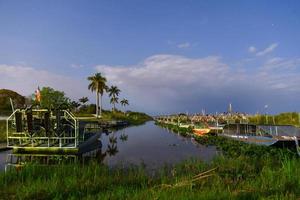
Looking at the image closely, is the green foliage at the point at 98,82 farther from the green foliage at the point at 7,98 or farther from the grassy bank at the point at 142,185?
the grassy bank at the point at 142,185

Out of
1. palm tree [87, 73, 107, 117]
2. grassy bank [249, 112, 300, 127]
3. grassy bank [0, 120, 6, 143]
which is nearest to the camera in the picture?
grassy bank [0, 120, 6, 143]

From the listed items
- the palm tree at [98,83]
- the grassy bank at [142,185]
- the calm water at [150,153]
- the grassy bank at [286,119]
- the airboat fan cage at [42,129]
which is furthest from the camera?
the palm tree at [98,83]

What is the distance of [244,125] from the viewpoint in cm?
4034

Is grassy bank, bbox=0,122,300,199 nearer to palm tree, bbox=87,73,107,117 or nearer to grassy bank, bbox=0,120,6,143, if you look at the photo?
grassy bank, bbox=0,120,6,143

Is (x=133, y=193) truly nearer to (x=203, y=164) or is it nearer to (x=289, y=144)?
(x=203, y=164)

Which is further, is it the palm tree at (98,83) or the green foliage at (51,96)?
the palm tree at (98,83)

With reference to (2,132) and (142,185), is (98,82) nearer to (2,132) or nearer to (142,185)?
(2,132)

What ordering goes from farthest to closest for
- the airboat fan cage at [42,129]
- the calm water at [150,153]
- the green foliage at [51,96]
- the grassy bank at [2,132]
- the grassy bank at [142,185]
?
the green foliage at [51,96] < the grassy bank at [2,132] < the airboat fan cage at [42,129] < the calm water at [150,153] < the grassy bank at [142,185]

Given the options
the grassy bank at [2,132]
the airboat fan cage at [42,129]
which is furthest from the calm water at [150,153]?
the grassy bank at [2,132]

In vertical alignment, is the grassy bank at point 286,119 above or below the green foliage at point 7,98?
below

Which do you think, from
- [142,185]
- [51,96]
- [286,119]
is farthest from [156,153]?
[51,96]

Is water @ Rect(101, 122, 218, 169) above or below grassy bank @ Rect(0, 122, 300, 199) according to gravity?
below

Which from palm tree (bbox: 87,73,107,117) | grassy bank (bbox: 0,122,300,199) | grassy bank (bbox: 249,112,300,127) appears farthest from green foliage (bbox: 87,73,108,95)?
grassy bank (bbox: 0,122,300,199)

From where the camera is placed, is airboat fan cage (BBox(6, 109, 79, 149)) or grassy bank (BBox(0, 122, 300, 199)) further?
airboat fan cage (BBox(6, 109, 79, 149))
